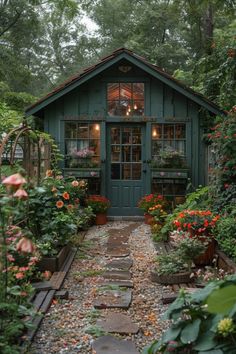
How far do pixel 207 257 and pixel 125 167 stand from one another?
4.60 metres

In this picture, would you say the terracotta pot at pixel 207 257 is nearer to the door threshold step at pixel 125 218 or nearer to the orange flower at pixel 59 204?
the orange flower at pixel 59 204

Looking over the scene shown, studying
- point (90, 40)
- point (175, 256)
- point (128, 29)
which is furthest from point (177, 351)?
point (90, 40)

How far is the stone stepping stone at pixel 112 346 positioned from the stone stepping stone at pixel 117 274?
1782 mm

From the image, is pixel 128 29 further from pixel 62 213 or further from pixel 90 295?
pixel 90 295

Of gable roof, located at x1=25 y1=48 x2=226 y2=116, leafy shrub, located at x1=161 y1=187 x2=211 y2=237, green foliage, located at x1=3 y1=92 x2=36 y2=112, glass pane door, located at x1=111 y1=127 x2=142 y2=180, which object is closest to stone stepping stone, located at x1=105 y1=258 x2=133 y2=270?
leafy shrub, located at x1=161 y1=187 x2=211 y2=237

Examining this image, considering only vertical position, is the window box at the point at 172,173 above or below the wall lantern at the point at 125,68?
below

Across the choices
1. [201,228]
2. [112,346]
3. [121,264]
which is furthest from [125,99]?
[112,346]

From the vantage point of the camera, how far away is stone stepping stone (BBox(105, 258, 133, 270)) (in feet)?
18.3

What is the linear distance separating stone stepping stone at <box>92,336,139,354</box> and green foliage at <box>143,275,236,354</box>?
1.96ft

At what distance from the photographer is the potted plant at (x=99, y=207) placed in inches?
353

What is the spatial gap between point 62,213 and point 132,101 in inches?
187

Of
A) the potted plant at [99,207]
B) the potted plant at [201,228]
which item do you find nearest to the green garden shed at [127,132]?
the potted plant at [99,207]

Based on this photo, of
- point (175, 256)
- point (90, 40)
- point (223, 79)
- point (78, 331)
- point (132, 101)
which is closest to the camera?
point (78, 331)

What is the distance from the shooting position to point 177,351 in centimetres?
242
